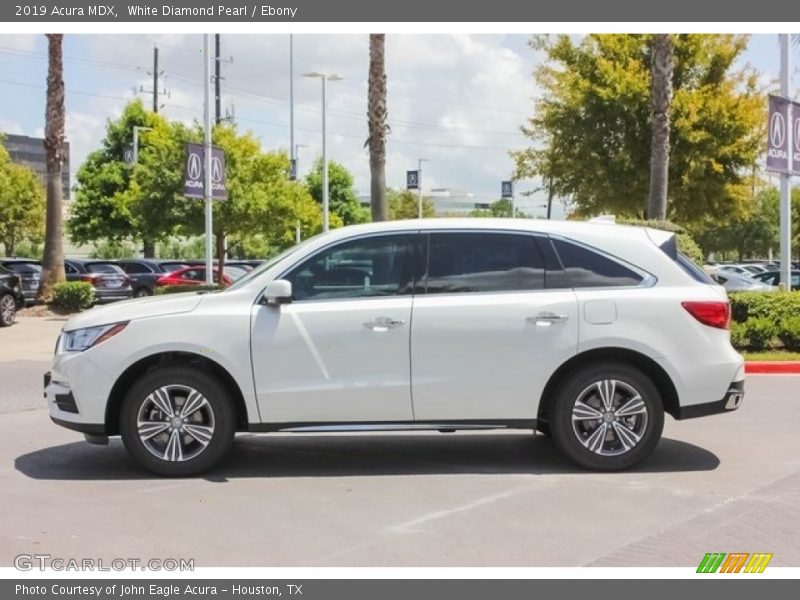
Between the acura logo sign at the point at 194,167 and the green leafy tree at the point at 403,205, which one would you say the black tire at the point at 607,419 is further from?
the green leafy tree at the point at 403,205

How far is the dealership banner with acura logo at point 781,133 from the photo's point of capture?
49.3 feet

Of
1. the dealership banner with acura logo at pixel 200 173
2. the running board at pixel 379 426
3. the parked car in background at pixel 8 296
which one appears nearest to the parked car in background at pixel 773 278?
the dealership banner with acura logo at pixel 200 173

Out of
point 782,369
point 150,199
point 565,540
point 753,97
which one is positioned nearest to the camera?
point 565,540

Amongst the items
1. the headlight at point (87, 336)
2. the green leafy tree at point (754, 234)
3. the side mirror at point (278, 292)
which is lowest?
the headlight at point (87, 336)

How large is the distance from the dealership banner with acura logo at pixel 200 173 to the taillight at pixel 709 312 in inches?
664

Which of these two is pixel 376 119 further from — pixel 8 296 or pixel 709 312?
pixel 709 312

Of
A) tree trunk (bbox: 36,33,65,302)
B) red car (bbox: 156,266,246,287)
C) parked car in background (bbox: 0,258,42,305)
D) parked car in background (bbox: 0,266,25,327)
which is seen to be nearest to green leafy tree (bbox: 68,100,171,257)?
red car (bbox: 156,266,246,287)

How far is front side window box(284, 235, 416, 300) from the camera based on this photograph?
6.70 m

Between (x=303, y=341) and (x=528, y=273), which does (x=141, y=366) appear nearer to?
(x=303, y=341)

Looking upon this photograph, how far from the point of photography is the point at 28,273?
25.4 meters

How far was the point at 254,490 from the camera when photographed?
6.44 metres

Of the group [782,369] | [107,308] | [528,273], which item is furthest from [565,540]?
[782,369]

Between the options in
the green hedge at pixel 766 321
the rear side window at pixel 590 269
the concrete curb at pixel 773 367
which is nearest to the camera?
the rear side window at pixel 590 269
